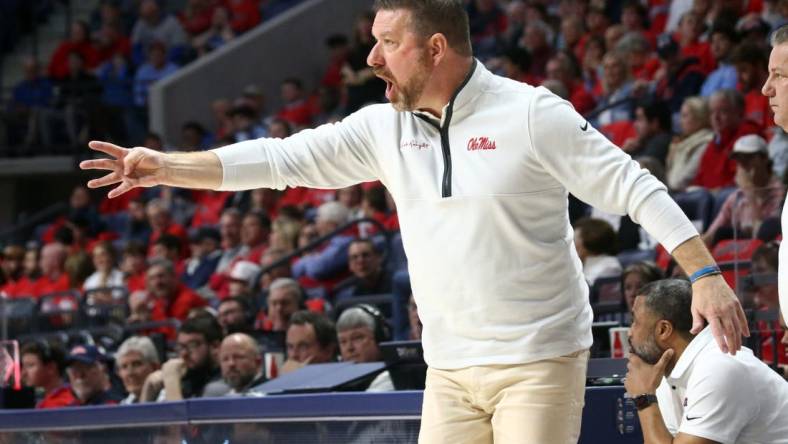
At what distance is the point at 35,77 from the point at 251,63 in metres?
2.68

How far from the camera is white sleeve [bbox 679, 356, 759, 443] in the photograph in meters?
4.03

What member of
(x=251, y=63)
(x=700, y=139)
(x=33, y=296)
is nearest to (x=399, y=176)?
(x=700, y=139)

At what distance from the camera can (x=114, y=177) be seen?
361 centimetres

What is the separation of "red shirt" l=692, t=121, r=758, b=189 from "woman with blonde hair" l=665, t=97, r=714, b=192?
6 cm

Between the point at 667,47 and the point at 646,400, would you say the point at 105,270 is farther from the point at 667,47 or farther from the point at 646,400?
the point at 646,400

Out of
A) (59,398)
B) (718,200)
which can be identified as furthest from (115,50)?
(718,200)

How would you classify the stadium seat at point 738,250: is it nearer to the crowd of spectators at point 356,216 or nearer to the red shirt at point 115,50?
the crowd of spectators at point 356,216

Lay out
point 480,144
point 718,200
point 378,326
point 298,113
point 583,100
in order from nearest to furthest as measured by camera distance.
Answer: point 480,144
point 378,326
point 718,200
point 583,100
point 298,113

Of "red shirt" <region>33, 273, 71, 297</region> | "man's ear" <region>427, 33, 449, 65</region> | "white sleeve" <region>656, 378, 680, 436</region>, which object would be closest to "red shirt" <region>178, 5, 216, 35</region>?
"red shirt" <region>33, 273, 71, 297</region>

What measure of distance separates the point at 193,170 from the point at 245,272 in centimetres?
730

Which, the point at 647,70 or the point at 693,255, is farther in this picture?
the point at 647,70

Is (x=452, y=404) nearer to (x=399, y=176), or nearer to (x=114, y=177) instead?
(x=399, y=176)

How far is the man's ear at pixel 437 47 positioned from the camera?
357cm

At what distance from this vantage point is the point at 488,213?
135 inches
